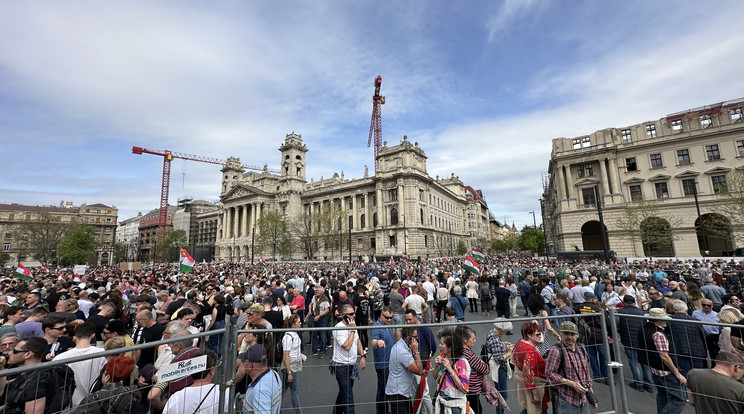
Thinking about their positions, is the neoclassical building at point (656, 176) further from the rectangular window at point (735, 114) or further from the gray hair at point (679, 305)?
the gray hair at point (679, 305)

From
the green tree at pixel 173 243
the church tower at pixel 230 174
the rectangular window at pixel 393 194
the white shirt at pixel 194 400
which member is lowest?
the white shirt at pixel 194 400

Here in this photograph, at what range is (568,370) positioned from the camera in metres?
3.67

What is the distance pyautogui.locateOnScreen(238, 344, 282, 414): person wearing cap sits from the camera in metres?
3.27

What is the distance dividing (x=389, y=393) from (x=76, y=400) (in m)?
3.43

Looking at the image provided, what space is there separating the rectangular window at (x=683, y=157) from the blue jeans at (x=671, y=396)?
4188 centimetres

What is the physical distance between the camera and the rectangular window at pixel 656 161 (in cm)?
3482

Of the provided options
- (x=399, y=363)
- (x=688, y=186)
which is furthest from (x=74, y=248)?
(x=688, y=186)

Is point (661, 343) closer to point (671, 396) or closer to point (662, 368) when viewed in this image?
point (662, 368)

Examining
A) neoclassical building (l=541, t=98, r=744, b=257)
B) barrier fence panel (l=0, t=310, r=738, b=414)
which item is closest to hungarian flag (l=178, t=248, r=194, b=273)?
barrier fence panel (l=0, t=310, r=738, b=414)

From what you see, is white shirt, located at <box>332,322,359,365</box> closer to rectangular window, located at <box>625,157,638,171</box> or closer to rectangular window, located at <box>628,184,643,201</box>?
rectangular window, located at <box>628,184,643,201</box>

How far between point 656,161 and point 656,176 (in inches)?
72.7

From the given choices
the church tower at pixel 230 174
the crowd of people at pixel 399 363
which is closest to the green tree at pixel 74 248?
the church tower at pixel 230 174

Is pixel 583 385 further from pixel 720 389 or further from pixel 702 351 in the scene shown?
pixel 702 351

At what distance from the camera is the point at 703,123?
33656 millimetres
